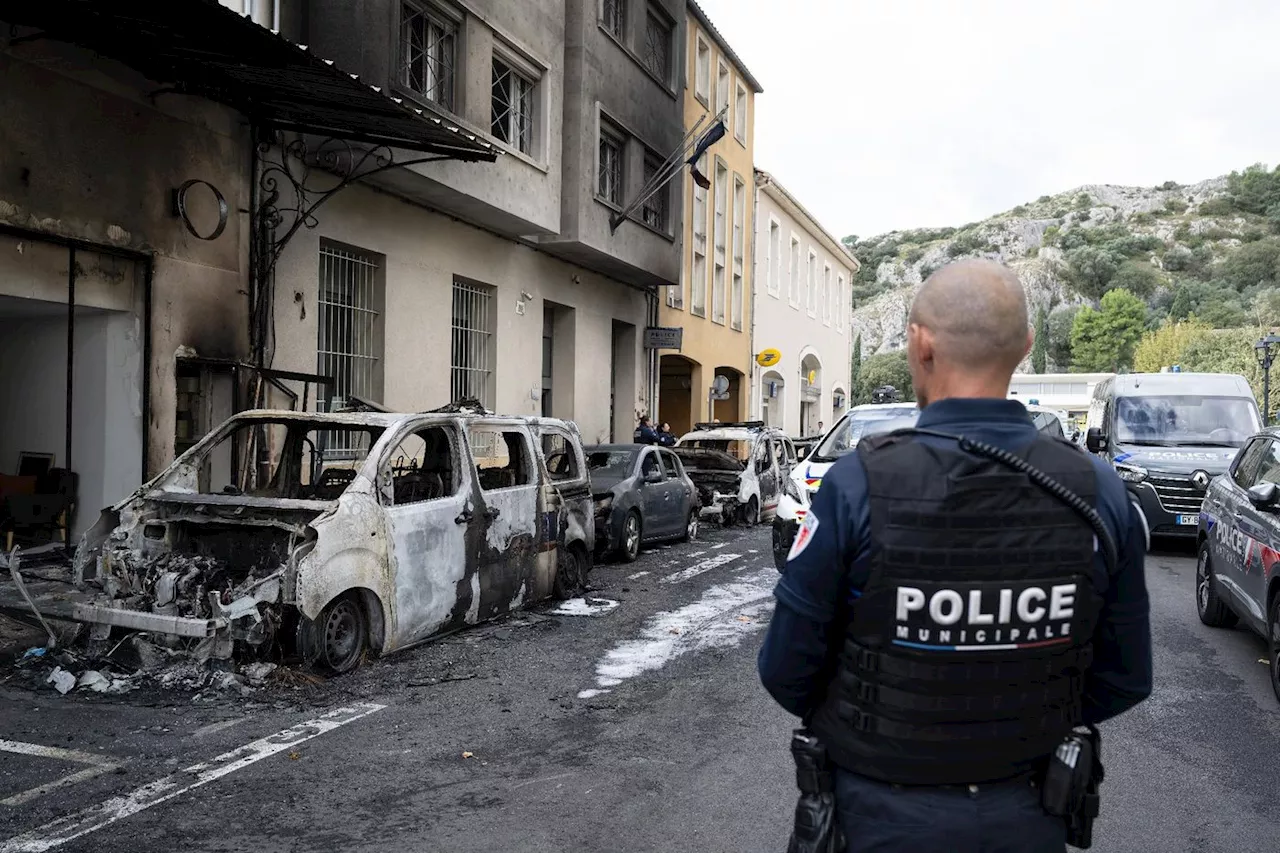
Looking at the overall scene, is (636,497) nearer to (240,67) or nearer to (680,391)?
(240,67)

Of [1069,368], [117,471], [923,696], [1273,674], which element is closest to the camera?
[923,696]

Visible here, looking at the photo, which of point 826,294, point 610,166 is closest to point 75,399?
point 610,166

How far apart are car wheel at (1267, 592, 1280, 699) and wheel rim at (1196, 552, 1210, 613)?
2.33 metres

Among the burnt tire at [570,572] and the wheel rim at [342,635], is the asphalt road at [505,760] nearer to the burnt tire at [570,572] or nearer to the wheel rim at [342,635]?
the wheel rim at [342,635]

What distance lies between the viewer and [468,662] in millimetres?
7352

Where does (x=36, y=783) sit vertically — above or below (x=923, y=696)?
below

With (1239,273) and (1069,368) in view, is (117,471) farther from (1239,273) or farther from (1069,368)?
(1239,273)

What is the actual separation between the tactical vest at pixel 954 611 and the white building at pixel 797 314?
29374 mm

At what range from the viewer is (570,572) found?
995cm

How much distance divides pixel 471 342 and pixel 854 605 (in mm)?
15093

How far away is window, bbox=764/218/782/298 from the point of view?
33.6 metres

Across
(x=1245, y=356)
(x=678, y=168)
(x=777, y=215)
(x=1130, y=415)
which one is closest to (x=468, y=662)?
(x=1130, y=415)

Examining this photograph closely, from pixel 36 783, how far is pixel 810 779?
413cm

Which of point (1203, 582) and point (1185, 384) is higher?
point (1185, 384)
